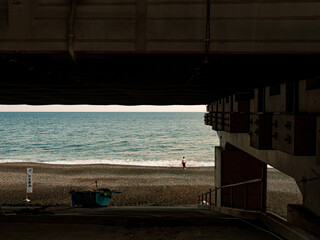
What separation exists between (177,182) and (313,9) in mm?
25931

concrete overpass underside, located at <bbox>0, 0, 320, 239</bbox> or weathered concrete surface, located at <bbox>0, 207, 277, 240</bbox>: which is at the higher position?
concrete overpass underside, located at <bbox>0, 0, 320, 239</bbox>

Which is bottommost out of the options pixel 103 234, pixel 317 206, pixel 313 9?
pixel 103 234

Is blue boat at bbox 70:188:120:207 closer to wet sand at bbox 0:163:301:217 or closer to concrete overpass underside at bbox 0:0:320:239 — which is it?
wet sand at bbox 0:163:301:217

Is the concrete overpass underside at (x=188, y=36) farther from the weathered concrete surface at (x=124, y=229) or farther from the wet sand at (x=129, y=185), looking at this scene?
the wet sand at (x=129, y=185)

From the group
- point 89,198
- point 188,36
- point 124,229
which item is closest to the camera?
point 188,36

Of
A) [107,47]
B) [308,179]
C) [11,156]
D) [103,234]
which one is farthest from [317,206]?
[11,156]

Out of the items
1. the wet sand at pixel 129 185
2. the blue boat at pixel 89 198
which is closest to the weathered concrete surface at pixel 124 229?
the blue boat at pixel 89 198

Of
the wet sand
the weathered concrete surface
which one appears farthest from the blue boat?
the weathered concrete surface

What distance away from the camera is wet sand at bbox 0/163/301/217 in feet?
66.6

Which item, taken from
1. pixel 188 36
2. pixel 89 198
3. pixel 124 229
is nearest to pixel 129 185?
pixel 89 198

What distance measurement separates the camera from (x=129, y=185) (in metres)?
26.6

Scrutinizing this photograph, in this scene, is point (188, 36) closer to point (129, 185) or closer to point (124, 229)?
point (124, 229)

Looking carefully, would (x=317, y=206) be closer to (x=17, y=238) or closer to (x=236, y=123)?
(x=236, y=123)

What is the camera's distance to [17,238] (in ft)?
15.3
